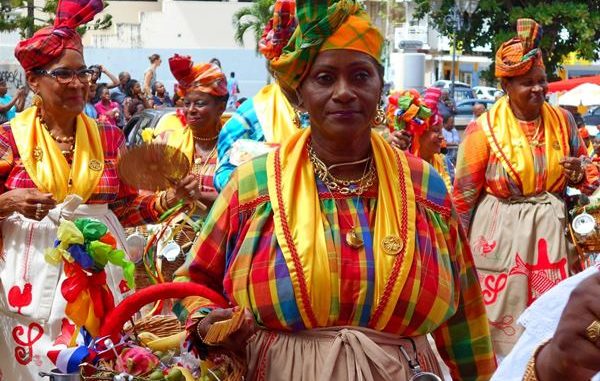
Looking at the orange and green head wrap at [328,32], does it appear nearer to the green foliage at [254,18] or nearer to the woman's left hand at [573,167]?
the woman's left hand at [573,167]

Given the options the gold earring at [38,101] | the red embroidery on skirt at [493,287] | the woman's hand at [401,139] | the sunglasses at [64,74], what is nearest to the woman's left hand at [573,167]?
the red embroidery on skirt at [493,287]

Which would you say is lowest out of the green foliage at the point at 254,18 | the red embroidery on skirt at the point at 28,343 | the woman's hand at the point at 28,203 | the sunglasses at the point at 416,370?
the green foliage at the point at 254,18

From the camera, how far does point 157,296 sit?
382 cm

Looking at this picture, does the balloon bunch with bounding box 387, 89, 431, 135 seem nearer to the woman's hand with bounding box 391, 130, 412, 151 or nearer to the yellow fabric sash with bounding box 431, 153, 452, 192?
the woman's hand with bounding box 391, 130, 412, 151

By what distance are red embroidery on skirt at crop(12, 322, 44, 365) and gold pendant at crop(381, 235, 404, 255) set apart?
8.71 feet

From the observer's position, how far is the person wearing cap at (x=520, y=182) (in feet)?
27.7

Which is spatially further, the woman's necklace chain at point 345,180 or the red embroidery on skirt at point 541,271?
the red embroidery on skirt at point 541,271

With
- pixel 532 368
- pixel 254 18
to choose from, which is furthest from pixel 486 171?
pixel 254 18

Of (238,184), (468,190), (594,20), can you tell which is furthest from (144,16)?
(238,184)

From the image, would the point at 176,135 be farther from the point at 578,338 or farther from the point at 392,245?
the point at 578,338

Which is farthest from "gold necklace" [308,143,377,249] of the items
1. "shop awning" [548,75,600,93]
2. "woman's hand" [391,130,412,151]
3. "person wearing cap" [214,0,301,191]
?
"shop awning" [548,75,600,93]

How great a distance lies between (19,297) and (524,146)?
12.7 feet

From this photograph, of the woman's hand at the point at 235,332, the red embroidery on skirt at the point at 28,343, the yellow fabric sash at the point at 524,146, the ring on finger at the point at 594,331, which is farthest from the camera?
the yellow fabric sash at the point at 524,146

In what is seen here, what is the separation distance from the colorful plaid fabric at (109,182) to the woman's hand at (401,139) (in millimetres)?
2989
